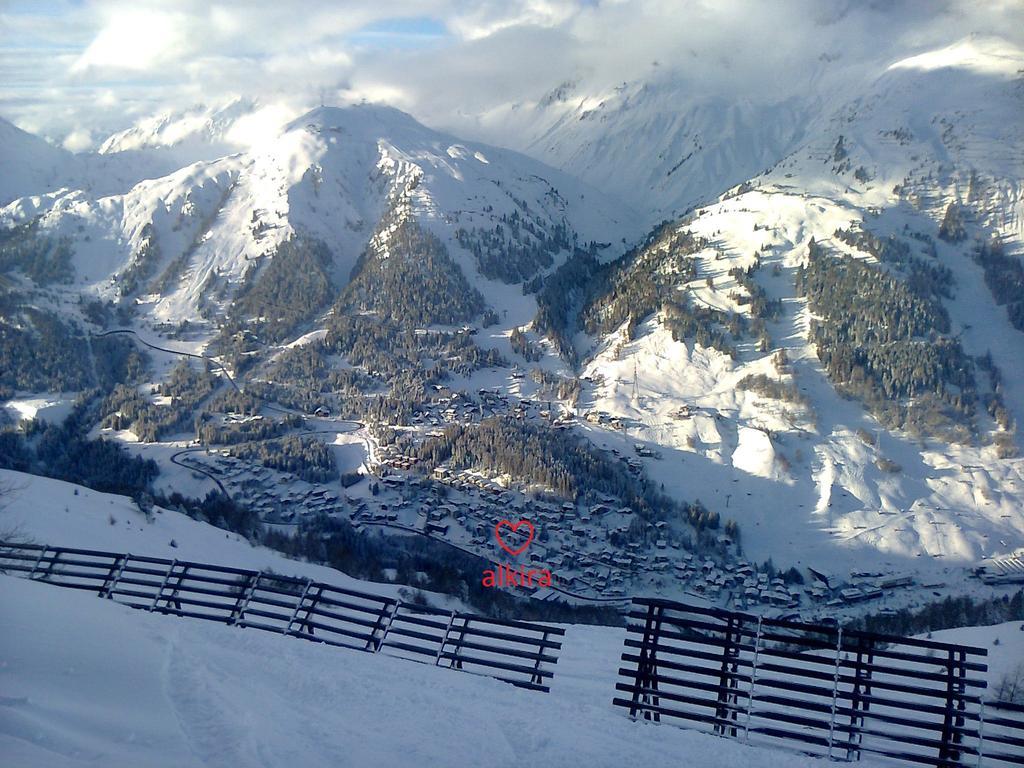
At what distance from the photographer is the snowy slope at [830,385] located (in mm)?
37531

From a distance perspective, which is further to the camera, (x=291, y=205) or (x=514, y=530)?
(x=291, y=205)

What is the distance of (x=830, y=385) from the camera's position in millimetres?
51156

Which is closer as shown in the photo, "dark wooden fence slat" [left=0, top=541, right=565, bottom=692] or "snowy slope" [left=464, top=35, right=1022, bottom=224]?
"dark wooden fence slat" [left=0, top=541, right=565, bottom=692]

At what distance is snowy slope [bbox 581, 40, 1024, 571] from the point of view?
37531 mm

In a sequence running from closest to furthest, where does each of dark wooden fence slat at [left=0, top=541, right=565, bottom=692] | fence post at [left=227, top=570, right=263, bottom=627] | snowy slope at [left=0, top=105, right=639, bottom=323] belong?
dark wooden fence slat at [left=0, top=541, right=565, bottom=692]
fence post at [left=227, top=570, right=263, bottom=627]
snowy slope at [left=0, top=105, right=639, bottom=323]

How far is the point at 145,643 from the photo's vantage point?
9.02m

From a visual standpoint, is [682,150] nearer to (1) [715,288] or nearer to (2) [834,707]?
(1) [715,288]

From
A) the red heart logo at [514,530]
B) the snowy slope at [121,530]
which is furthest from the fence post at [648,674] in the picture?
the red heart logo at [514,530]

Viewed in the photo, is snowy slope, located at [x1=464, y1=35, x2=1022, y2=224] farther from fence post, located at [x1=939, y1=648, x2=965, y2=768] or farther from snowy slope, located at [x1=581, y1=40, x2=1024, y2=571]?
fence post, located at [x1=939, y1=648, x2=965, y2=768]

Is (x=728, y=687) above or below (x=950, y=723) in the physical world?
below

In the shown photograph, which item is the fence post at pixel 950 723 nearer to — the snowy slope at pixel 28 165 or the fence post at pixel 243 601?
the fence post at pixel 243 601

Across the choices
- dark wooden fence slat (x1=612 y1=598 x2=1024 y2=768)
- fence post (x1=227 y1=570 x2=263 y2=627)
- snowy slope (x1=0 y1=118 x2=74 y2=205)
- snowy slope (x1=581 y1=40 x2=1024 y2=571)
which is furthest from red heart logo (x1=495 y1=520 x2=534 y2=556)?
snowy slope (x1=0 y1=118 x2=74 y2=205)

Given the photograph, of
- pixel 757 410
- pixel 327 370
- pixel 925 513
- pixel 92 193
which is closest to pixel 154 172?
pixel 92 193

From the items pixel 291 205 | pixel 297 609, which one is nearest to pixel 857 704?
pixel 297 609
